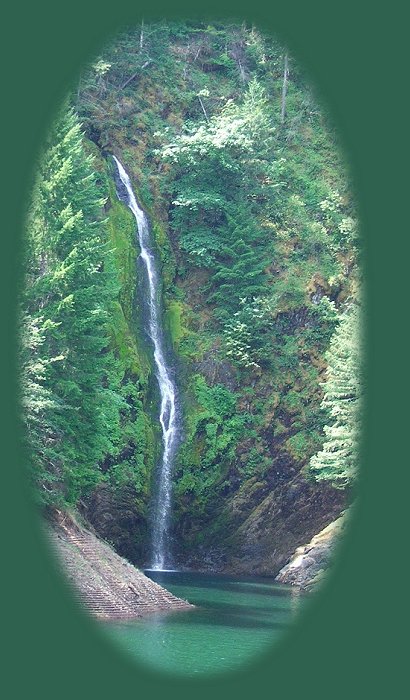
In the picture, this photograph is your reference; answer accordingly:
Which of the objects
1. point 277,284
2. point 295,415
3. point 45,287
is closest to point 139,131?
point 277,284

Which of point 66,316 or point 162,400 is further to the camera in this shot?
point 162,400

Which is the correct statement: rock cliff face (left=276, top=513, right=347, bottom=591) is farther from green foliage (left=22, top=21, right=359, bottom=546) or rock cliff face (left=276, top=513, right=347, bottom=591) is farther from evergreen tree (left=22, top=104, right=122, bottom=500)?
evergreen tree (left=22, top=104, right=122, bottom=500)

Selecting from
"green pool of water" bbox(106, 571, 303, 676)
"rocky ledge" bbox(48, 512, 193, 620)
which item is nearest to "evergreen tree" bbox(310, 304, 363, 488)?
"green pool of water" bbox(106, 571, 303, 676)

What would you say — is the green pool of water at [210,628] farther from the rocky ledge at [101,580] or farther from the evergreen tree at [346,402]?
the evergreen tree at [346,402]

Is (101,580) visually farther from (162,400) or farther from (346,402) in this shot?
(162,400)

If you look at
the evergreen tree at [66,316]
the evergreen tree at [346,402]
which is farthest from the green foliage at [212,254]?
the evergreen tree at [346,402]

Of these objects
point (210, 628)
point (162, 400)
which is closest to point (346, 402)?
point (162, 400)

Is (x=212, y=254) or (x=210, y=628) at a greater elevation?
(x=212, y=254)
